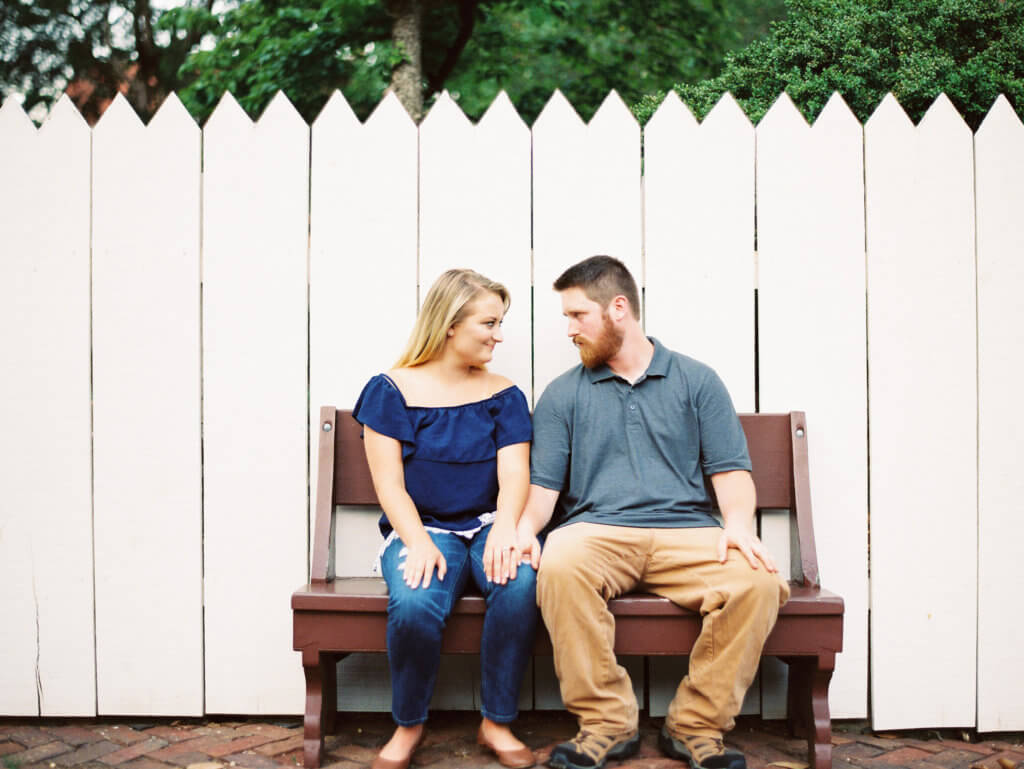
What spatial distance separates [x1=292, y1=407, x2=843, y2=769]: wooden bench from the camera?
2682 millimetres

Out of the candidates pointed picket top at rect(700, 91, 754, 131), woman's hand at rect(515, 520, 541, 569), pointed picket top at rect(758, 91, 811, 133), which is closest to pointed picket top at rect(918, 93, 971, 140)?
pointed picket top at rect(758, 91, 811, 133)

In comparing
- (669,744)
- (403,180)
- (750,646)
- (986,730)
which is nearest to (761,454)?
(750,646)

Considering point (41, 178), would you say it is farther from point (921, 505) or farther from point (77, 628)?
point (921, 505)

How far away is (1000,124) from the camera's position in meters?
3.16

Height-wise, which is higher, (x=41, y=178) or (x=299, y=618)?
(x=41, y=178)

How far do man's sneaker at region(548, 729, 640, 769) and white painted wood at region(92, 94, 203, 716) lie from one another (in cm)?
139

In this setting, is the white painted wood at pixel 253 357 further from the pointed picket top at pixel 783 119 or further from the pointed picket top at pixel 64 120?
the pointed picket top at pixel 783 119

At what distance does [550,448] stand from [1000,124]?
199cm

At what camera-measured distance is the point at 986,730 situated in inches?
124

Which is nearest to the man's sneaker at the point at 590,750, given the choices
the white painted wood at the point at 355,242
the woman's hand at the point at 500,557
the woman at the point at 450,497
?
the woman at the point at 450,497

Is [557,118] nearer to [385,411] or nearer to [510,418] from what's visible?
[510,418]

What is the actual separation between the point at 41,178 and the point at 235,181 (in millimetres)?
702

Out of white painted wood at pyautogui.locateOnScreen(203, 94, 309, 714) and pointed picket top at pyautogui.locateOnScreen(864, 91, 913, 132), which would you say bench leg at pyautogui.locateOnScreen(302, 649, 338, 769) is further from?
pointed picket top at pyautogui.locateOnScreen(864, 91, 913, 132)

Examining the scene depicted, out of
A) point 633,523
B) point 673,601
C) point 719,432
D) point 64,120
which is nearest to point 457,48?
point 64,120
